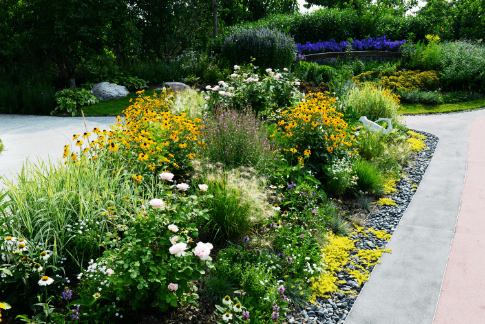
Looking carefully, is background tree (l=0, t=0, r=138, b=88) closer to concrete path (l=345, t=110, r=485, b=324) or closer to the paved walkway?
the paved walkway

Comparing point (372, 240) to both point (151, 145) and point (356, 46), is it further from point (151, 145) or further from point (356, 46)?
point (356, 46)

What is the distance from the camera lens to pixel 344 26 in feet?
47.3

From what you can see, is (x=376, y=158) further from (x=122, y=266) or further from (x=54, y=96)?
(x=54, y=96)

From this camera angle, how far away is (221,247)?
2.94 meters

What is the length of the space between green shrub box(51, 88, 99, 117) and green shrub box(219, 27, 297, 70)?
384 centimetres

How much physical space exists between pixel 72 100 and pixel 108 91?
104 cm

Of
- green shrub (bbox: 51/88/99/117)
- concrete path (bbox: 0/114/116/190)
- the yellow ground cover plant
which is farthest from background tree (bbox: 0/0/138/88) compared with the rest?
the yellow ground cover plant

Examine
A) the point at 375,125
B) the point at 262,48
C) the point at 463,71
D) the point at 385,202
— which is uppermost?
the point at 262,48

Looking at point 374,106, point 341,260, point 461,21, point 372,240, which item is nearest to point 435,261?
point 372,240

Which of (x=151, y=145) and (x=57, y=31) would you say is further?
(x=57, y=31)

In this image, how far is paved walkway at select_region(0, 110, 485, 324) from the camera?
8.11 feet

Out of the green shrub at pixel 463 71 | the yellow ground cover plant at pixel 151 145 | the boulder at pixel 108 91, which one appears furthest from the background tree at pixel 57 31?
the green shrub at pixel 463 71

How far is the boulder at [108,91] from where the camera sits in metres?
8.23

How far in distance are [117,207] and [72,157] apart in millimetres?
739
